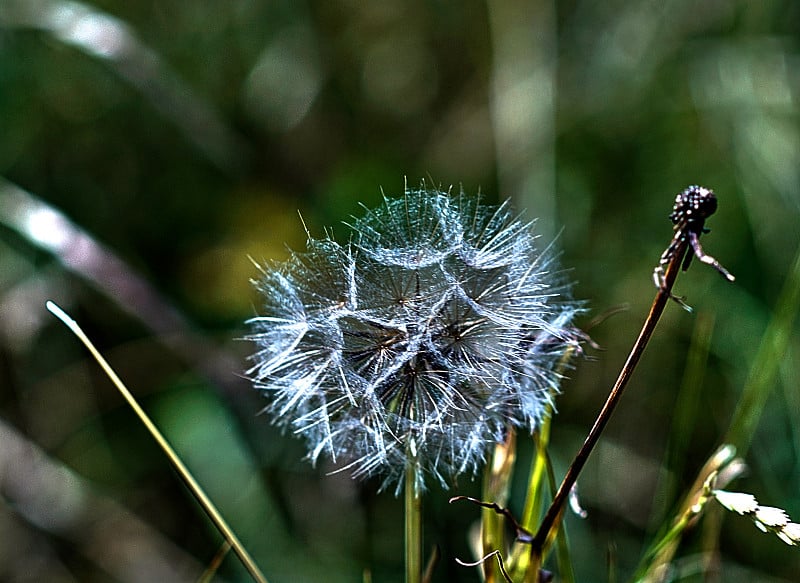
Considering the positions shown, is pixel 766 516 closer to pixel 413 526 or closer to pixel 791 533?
pixel 791 533

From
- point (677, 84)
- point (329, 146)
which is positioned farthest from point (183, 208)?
point (677, 84)

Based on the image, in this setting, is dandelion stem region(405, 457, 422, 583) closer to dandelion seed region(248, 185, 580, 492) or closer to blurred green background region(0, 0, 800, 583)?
dandelion seed region(248, 185, 580, 492)

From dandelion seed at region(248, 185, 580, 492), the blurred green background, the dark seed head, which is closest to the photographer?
the dark seed head

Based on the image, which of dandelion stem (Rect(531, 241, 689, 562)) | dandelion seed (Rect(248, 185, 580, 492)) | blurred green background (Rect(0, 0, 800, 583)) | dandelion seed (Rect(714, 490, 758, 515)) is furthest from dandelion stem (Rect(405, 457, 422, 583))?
blurred green background (Rect(0, 0, 800, 583))

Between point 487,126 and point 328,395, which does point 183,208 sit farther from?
point 328,395

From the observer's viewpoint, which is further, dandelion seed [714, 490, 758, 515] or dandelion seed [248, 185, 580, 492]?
dandelion seed [248, 185, 580, 492]

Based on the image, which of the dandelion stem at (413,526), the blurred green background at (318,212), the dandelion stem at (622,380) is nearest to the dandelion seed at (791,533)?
the dandelion stem at (622,380)

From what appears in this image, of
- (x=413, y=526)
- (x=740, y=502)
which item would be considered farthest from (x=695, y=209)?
(x=413, y=526)
